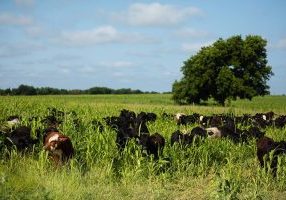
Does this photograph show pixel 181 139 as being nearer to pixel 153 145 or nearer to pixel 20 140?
pixel 153 145

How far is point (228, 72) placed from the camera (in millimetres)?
42938

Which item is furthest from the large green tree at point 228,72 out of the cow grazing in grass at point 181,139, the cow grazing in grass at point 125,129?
the cow grazing in grass at point 181,139

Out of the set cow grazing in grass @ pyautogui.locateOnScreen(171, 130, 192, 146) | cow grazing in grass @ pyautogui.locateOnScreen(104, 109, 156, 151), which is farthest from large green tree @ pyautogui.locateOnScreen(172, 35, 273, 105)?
cow grazing in grass @ pyautogui.locateOnScreen(171, 130, 192, 146)

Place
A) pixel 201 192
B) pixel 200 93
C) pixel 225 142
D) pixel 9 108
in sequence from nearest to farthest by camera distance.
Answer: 1. pixel 201 192
2. pixel 225 142
3. pixel 9 108
4. pixel 200 93

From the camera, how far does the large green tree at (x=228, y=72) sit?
4281cm

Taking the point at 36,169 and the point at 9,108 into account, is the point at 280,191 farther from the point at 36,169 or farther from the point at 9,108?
the point at 9,108

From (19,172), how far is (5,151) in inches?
31.7

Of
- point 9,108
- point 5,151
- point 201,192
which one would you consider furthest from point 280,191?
point 9,108

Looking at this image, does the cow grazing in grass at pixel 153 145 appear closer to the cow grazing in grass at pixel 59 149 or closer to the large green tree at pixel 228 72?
the cow grazing in grass at pixel 59 149

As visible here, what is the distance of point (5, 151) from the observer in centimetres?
782

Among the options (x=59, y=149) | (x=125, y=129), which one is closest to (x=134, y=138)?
(x=125, y=129)

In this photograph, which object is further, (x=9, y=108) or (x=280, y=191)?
(x=9, y=108)

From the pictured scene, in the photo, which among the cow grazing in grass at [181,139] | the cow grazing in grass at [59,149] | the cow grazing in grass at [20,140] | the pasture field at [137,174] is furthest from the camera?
the cow grazing in grass at [181,139]

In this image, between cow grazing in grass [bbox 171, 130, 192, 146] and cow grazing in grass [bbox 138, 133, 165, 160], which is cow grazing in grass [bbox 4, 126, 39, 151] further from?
cow grazing in grass [bbox 171, 130, 192, 146]
